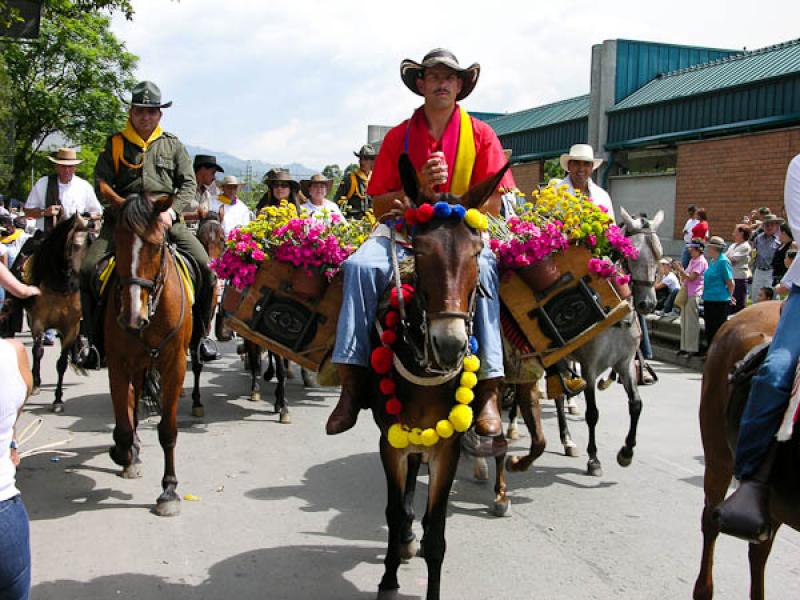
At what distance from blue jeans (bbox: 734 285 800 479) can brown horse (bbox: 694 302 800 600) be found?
537 millimetres

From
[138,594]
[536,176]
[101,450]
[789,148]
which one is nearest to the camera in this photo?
[138,594]

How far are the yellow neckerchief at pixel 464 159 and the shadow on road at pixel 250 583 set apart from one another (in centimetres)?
267

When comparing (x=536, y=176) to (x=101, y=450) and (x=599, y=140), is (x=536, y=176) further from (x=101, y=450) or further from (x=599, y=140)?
(x=101, y=450)

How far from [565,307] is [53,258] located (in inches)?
242

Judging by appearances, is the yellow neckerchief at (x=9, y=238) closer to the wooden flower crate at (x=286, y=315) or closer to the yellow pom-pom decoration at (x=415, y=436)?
the wooden flower crate at (x=286, y=315)

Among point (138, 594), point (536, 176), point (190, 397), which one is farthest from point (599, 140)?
point (138, 594)

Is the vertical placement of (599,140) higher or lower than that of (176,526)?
higher

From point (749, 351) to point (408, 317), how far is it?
78.1 inches

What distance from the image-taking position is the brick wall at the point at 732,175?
16.7m

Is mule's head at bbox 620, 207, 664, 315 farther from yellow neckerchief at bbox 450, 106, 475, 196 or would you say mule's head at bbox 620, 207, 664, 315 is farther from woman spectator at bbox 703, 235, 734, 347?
woman spectator at bbox 703, 235, 734, 347

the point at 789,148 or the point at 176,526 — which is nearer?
the point at 176,526

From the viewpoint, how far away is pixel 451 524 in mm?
5863

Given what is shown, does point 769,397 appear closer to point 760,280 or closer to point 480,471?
point 480,471

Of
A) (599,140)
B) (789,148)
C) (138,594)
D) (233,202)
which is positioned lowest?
(138,594)
